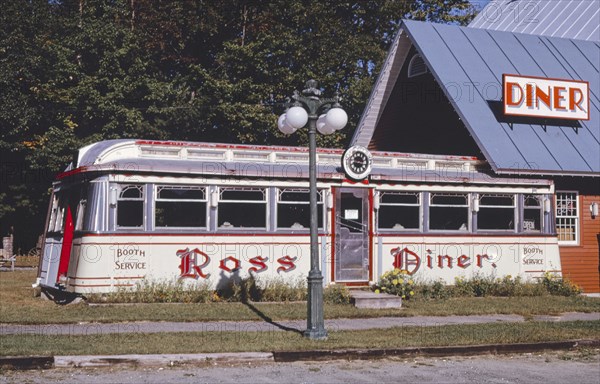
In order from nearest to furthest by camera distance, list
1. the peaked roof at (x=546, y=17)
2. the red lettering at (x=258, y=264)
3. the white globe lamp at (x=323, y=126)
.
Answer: the white globe lamp at (x=323, y=126)
the red lettering at (x=258, y=264)
the peaked roof at (x=546, y=17)

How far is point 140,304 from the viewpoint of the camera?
16.7 meters

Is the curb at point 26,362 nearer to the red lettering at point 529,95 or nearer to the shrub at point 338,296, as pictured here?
the shrub at point 338,296

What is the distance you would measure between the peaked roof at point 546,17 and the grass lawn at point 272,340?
19304mm

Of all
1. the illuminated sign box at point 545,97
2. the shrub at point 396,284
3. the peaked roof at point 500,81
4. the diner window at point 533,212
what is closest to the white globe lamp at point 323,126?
the shrub at point 396,284

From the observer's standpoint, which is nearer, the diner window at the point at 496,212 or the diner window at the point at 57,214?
the diner window at the point at 57,214

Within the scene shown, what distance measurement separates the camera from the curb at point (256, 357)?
10.2 meters

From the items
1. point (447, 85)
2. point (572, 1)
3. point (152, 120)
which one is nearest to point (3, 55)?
point (152, 120)

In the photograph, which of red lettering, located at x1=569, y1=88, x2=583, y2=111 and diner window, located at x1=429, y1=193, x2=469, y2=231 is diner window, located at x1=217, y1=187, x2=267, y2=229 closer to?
diner window, located at x1=429, y1=193, x2=469, y2=231

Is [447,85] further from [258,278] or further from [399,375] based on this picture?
[399,375]

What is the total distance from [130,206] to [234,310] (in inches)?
143

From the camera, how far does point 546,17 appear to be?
1277 inches

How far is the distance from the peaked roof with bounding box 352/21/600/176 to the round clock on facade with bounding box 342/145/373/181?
4.05 meters

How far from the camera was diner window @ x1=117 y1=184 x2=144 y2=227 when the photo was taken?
17562 mm

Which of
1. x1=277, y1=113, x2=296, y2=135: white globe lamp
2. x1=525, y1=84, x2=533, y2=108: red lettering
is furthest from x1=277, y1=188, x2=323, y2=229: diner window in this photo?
x1=525, y1=84, x2=533, y2=108: red lettering
